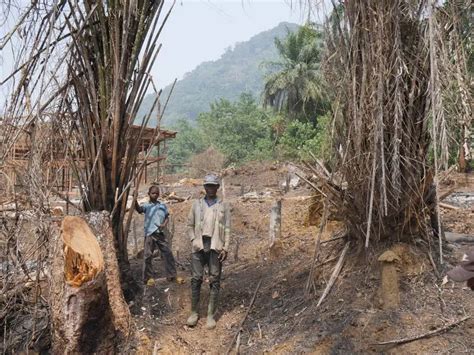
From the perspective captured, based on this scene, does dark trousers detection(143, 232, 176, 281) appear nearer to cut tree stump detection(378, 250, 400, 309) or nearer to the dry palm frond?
the dry palm frond

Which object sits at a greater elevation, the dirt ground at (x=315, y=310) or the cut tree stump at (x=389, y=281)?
the cut tree stump at (x=389, y=281)

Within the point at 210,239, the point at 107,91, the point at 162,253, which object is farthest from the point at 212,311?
the point at 107,91

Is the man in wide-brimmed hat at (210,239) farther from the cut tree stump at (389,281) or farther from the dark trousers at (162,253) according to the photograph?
the cut tree stump at (389,281)

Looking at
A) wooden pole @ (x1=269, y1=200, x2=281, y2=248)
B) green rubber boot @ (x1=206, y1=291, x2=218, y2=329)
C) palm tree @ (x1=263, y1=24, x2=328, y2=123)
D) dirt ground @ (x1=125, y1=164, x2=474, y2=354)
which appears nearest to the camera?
dirt ground @ (x1=125, y1=164, x2=474, y2=354)

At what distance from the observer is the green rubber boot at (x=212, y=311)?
5.13m

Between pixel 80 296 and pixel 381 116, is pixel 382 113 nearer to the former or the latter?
pixel 381 116

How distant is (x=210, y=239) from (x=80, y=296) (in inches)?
63.5

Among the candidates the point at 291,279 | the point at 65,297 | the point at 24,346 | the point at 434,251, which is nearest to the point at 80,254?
the point at 65,297

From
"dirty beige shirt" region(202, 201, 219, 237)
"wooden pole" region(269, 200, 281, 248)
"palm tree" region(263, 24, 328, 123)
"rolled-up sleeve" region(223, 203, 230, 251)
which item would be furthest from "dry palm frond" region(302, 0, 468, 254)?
"palm tree" region(263, 24, 328, 123)

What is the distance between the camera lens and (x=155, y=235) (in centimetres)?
654

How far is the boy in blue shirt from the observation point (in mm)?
6410

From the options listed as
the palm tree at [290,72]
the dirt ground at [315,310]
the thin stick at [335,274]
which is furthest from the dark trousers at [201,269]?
the palm tree at [290,72]

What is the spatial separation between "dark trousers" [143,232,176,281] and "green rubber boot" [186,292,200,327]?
1235 millimetres

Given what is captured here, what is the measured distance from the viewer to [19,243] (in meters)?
4.69
